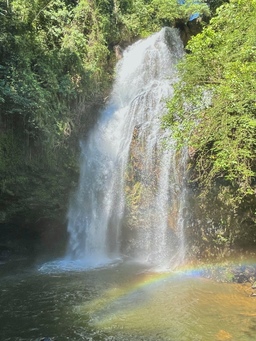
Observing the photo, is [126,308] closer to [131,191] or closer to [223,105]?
[223,105]

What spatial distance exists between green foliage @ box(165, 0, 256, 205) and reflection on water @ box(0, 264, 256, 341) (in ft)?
7.03

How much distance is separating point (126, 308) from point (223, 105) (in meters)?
4.51

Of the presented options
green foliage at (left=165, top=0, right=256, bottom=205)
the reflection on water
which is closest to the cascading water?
green foliage at (left=165, top=0, right=256, bottom=205)

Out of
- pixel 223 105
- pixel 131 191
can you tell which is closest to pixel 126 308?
pixel 223 105

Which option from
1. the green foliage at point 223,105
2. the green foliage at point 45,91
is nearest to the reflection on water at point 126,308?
the green foliage at point 223,105

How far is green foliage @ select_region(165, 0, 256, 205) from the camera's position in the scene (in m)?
6.21

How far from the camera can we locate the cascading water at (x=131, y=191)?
9436mm

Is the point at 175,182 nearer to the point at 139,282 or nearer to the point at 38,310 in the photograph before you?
the point at 139,282

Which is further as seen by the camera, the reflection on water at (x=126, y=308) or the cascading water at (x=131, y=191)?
the cascading water at (x=131, y=191)

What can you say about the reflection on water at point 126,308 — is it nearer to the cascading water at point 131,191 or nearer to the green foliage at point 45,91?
the cascading water at point 131,191

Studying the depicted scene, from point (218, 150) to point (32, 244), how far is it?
25.0ft

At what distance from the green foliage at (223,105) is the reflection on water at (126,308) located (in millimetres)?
2142

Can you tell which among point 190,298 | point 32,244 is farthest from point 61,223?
point 190,298

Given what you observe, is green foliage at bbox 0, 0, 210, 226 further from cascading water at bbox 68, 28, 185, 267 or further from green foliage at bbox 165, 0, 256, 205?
green foliage at bbox 165, 0, 256, 205
